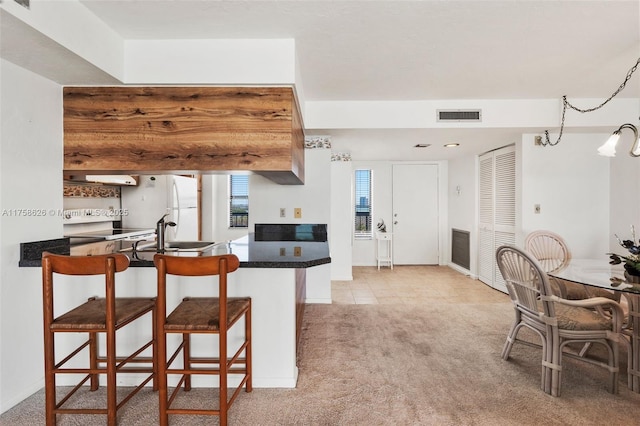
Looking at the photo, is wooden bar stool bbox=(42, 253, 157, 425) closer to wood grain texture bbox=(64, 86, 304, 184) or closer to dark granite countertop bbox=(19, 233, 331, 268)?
dark granite countertop bbox=(19, 233, 331, 268)

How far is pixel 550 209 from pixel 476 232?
145 centimetres

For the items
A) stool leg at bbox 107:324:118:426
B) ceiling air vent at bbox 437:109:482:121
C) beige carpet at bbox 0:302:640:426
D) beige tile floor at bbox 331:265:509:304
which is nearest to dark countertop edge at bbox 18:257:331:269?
stool leg at bbox 107:324:118:426

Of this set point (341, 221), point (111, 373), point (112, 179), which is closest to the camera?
point (111, 373)

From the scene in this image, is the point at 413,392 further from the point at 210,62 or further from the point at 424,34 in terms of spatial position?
the point at 210,62

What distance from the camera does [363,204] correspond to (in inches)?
256

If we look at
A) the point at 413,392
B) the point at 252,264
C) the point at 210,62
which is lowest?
the point at 413,392

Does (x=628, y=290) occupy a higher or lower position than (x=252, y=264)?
lower

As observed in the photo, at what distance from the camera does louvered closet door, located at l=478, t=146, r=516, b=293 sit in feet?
14.3

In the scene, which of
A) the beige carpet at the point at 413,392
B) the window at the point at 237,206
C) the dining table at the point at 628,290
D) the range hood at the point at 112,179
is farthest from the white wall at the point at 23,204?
the window at the point at 237,206

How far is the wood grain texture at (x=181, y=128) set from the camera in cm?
230

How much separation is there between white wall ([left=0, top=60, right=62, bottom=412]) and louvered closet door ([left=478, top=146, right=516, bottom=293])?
4767mm

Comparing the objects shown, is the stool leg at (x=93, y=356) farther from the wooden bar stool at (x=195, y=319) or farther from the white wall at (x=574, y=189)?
the white wall at (x=574, y=189)

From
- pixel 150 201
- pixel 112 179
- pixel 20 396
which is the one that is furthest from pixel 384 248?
pixel 20 396

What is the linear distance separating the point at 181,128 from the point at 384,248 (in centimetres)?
478
